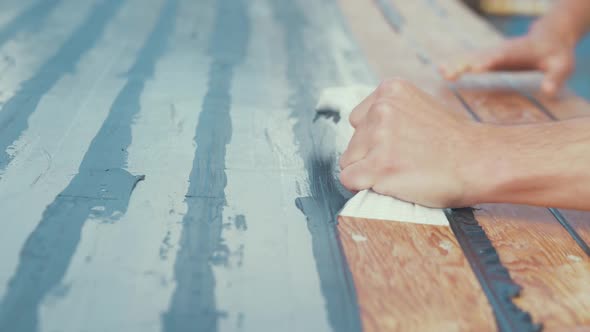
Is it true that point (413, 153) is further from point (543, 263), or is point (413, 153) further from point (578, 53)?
point (578, 53)

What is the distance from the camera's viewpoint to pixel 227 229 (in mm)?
975

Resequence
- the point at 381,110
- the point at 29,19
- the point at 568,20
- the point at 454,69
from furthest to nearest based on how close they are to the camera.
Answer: the point at 568,20, the point at 29,19, the point at 454,69, the point at 381,110

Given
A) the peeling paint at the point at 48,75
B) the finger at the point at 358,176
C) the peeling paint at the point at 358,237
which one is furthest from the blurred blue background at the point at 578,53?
the peeling paint at the point at 358,237

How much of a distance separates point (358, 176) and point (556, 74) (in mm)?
1032

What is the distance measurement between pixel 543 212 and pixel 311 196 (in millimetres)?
444

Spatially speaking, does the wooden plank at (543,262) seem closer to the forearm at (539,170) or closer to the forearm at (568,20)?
the forearm at (539,170)

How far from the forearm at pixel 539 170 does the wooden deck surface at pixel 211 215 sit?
0.07m

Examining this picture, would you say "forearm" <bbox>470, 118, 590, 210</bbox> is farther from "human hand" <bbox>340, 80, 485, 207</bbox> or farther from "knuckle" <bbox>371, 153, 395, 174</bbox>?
"knuckle" <bbox>371, 153, 395, 174</bbox>

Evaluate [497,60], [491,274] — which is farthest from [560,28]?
[491,274]

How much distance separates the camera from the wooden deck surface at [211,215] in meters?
0.82

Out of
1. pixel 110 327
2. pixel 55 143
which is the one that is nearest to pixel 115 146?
pixel 55 143

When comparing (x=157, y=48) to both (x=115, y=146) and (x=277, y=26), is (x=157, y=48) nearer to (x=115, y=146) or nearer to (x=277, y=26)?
(x=277, y=26)

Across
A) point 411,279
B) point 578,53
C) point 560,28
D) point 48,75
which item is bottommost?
point 411,279

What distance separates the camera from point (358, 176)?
3.59 ft
